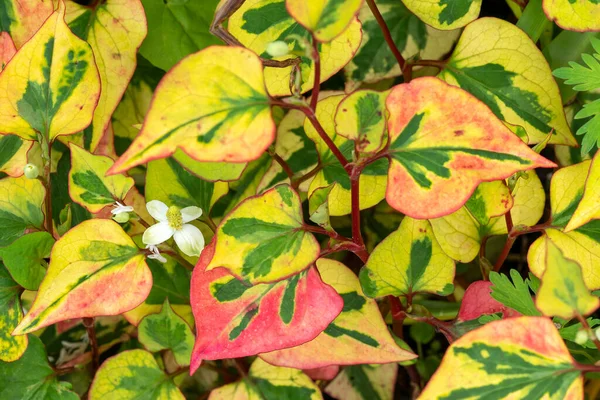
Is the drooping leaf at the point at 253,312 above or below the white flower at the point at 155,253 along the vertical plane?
below

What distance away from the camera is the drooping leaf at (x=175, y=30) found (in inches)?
40.5

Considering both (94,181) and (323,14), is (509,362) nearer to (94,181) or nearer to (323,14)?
(323,14)

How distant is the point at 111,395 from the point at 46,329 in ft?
0.91

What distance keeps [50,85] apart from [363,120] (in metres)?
0.41

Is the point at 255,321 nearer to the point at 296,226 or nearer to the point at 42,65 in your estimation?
the point at 296,226

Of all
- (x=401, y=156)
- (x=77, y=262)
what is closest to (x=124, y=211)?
(x=77, y=262)

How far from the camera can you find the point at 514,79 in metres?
0.83

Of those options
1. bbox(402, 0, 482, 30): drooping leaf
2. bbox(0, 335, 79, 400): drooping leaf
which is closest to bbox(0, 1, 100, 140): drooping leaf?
bbox(0, 335, 79, 400): drooping leaf

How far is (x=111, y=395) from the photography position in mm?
847

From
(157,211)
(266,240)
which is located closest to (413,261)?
(266,240)

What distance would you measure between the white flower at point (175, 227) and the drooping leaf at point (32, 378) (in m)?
0.27

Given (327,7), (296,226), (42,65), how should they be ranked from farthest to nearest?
(42,65) < (296,226) < (327,7)

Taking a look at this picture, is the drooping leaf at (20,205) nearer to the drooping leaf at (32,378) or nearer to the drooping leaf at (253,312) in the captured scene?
the drooping leaf at (32,378)

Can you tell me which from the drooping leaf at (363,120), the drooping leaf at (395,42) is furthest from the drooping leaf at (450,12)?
the drooping leaf at (363,120)
